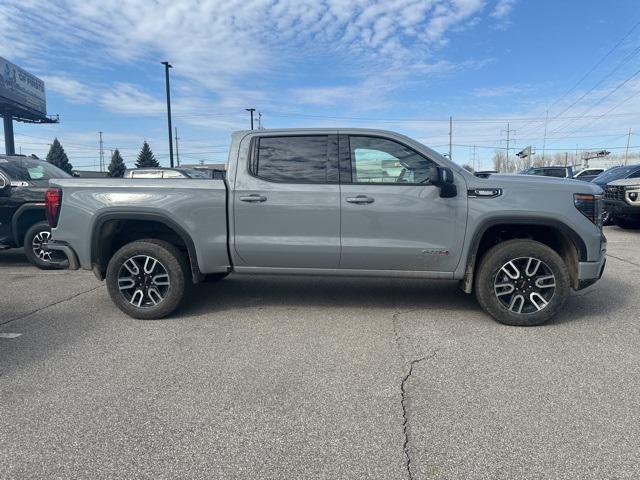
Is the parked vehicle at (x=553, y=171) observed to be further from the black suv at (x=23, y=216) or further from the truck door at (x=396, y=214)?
the black suv at (x=23, y=216)

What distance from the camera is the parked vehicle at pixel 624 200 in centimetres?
1103

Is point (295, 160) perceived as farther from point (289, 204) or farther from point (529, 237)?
point (529, 237)

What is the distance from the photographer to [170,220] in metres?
4.70

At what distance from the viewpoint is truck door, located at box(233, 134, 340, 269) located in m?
4.61

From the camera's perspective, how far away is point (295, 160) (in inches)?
188

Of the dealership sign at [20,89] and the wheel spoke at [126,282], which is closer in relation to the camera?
the wheel spoke at [126,282]

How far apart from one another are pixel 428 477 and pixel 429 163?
9.97 feet

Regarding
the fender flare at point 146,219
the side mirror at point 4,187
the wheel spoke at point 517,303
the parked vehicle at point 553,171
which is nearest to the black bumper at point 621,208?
the wheel spoke at point 517,303

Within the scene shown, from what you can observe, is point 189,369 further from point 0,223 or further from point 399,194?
point 0,223

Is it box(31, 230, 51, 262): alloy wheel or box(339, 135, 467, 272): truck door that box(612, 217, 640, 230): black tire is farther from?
box(31, 230, 51, 262): alloy wheel

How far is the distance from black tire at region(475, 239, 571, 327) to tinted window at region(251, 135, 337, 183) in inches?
73.0

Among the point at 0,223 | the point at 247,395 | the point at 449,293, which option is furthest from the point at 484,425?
the point at 0,223

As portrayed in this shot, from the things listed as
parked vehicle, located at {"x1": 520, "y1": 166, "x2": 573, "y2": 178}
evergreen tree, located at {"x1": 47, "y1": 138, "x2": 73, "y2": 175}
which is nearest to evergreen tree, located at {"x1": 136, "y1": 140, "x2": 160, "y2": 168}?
evergreen tree, located at {"x1": 47, "y1": 138, "x2": 73, "y2": 175}

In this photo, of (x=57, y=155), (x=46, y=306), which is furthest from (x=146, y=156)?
(x=46, y=306)
